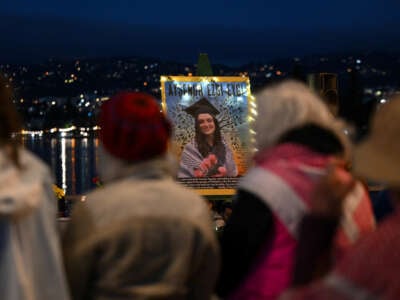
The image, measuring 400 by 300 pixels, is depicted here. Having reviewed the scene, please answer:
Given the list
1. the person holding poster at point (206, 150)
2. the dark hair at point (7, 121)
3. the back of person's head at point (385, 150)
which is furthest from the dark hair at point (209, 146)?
the back of person's head at point (385, 150)

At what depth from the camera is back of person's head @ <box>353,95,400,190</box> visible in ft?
5.45

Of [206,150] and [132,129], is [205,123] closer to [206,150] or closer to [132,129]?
[206,150]

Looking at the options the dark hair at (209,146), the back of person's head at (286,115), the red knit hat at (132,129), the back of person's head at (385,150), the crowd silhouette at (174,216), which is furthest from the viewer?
the dark hair at (209,146)

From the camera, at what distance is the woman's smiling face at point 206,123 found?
306 inches

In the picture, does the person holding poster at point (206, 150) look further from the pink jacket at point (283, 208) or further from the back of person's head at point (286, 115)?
the pink jacket at point (283, 208)

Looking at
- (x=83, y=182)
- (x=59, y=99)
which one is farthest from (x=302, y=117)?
→ (x=59, y=99)

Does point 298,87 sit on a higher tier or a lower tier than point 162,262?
higher

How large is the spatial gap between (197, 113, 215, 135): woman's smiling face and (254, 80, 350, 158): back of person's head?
4910 mm

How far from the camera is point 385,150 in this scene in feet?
5.51

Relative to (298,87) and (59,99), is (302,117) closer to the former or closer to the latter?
(298,87)

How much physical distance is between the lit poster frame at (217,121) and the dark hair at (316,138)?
4749mm

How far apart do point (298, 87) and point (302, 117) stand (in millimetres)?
200

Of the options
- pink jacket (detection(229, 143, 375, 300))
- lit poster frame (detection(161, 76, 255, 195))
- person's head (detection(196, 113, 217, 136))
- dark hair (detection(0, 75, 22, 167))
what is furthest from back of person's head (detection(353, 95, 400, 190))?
person's head (detection(196, 113, 217, 136))

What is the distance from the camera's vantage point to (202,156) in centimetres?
761
